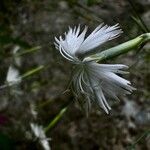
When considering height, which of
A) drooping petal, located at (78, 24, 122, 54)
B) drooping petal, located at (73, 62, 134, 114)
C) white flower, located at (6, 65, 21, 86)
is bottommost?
drooping petal, located at (73, 62, 134, 114)

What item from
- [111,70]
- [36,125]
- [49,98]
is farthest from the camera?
[49,98]

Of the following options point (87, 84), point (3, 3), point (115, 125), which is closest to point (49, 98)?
point (115, 125)

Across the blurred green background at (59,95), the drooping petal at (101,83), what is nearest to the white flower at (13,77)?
the blurred green background at (59,95)

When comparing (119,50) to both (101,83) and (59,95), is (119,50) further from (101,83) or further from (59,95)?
(59,95)

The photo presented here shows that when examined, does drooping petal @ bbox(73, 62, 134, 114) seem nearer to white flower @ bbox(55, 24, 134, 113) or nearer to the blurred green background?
white flower @ bbox(55, 24, 134, 113)

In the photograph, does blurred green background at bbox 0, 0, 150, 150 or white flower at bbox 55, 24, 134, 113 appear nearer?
white flower at bbox 55, 24, 134, 113

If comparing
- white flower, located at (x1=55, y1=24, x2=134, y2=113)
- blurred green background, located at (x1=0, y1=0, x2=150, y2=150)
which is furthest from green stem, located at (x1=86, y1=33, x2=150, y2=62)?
blurred green background, located at (x1=0, y1=0, x2=150, y2=150)

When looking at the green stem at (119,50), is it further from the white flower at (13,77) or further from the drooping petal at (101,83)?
the white flower at (13,77)

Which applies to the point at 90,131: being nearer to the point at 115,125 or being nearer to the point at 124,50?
the point at 115,125
